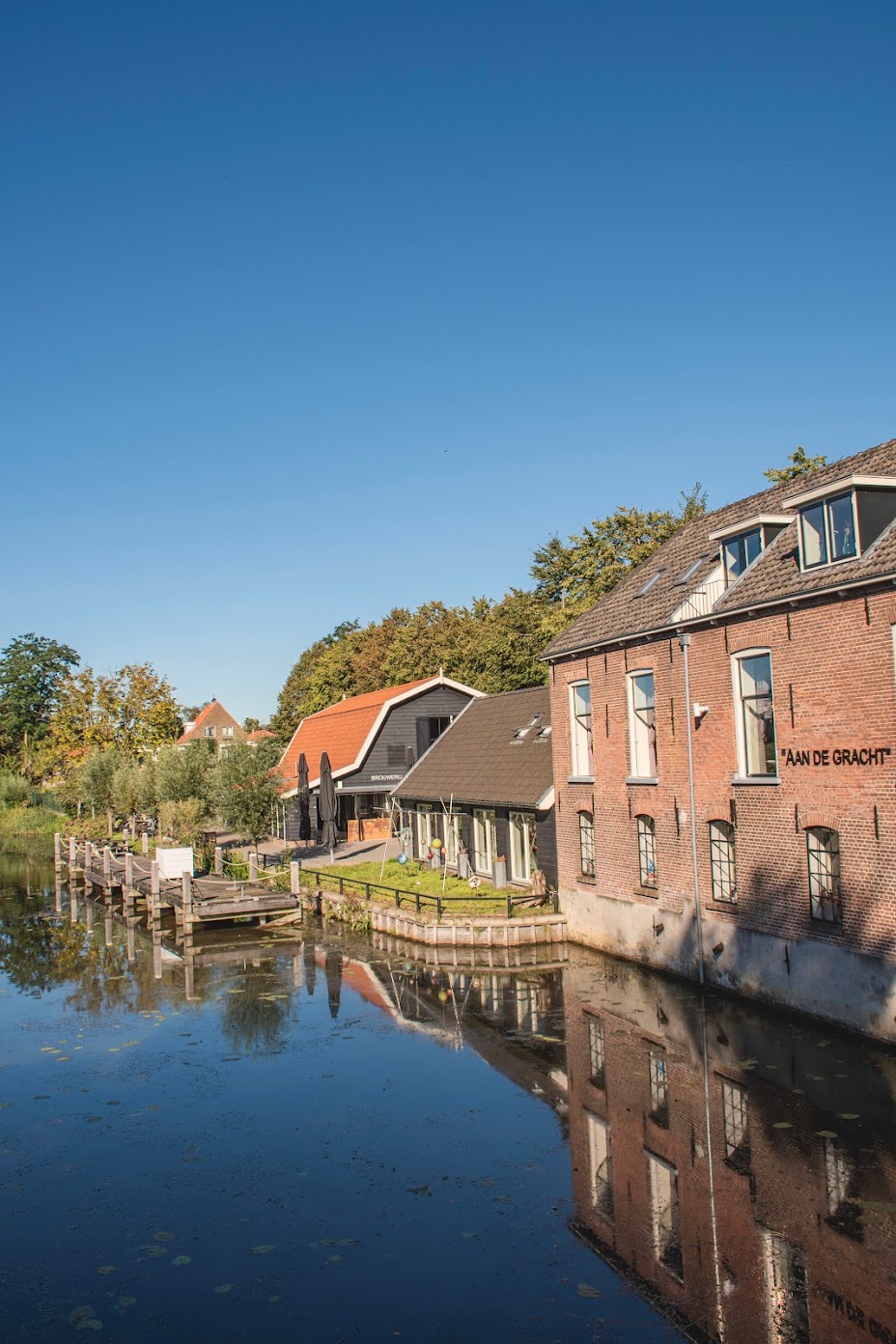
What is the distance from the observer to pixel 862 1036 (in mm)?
14242

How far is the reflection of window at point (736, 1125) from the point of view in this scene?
1084 centimetres

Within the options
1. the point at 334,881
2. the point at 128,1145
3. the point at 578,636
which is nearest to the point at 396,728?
the point at 334,881

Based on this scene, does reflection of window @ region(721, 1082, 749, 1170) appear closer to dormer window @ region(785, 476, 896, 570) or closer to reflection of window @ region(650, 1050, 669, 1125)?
reflection of window @ region(650, 1050, 669, 1125)

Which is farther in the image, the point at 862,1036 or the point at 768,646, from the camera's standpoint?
the point at 768,646

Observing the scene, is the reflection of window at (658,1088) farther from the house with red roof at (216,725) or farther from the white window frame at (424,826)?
the house with red roof at (216,725)

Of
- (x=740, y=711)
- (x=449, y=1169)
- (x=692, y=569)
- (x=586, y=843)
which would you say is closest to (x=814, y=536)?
(x=740, y=711)

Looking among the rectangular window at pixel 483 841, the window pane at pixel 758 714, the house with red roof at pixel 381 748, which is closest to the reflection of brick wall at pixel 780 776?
the window pane at pixel 758 714

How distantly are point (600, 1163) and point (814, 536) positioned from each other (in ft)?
33.2

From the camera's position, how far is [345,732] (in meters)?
43.3

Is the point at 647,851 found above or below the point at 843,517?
below

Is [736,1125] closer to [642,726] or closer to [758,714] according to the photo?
[758,714]

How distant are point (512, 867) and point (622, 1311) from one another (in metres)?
18.7

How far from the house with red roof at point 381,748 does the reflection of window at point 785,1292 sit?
31668 mm

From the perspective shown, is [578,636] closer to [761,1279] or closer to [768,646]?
[768,646]
